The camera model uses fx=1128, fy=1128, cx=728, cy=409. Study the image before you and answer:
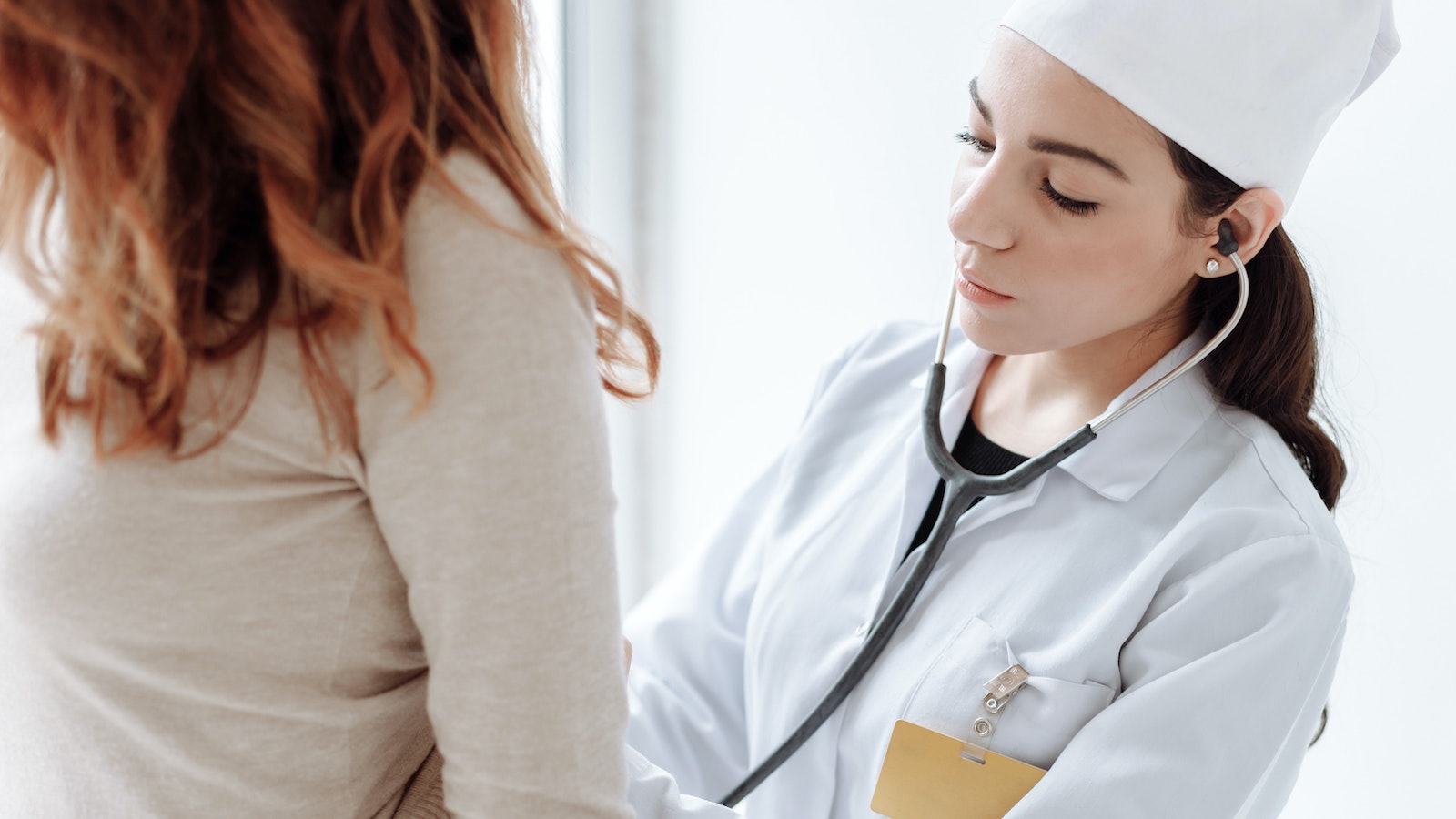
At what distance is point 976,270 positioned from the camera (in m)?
0.99

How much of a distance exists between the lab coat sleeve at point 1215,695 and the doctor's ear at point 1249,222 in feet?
0.80

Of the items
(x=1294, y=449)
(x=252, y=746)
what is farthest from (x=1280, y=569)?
(x=252, y=746)

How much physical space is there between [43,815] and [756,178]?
1.34 metres

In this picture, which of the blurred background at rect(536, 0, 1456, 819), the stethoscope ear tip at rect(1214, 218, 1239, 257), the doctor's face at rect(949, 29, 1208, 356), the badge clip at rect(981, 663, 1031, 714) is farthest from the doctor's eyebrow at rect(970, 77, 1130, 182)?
the badge clip at rect(981, 663, 1031, 714)

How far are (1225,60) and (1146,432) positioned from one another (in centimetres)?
32

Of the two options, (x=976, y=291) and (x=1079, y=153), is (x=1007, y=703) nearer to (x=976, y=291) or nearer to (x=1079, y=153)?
(x=976, y=291)

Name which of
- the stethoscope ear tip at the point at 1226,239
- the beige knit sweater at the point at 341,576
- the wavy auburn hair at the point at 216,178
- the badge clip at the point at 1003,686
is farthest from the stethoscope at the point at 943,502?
the wavy auburn hair at the point at 216,178

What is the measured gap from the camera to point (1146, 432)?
39.4 inches

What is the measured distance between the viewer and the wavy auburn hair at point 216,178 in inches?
20.1

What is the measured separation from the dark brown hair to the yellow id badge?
383 millimetres

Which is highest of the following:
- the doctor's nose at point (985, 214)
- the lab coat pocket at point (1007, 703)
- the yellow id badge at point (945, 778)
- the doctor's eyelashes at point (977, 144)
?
the doctor's eyelashes at point (977, 144)

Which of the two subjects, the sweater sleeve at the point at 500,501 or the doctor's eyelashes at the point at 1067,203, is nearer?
the sweater sleeve at the point at 500,501

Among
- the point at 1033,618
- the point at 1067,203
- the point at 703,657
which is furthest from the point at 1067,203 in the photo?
the point at 703,657

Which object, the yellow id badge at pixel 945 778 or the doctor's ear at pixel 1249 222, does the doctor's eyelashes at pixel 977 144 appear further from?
the yellow id badge at pixel 945 778
